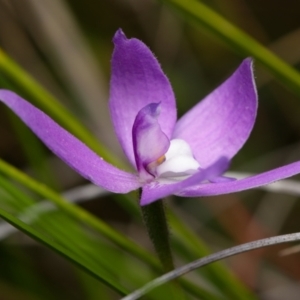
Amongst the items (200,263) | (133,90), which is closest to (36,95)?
(133,90)

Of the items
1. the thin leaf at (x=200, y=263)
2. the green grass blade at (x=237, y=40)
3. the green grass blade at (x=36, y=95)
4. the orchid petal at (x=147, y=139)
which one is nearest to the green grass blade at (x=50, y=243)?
the thin leaf at (x=200, y=263)

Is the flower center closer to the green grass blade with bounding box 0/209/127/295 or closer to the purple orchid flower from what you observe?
the purple orchid flower

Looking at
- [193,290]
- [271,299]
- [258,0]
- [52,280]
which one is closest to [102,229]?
[193,290]

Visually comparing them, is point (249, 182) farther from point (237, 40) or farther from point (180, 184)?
point (237, 40)

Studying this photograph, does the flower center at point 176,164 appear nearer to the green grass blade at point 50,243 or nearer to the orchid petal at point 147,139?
the orchid petal at point 147,139

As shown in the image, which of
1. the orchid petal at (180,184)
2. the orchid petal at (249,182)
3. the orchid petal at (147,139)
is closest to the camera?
the orchid petal at (180,184)

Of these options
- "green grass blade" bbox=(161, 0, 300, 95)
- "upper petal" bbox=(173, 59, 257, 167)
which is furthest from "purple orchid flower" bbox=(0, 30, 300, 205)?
"green grass blade" bbox=(161, 0, 300, 95)
